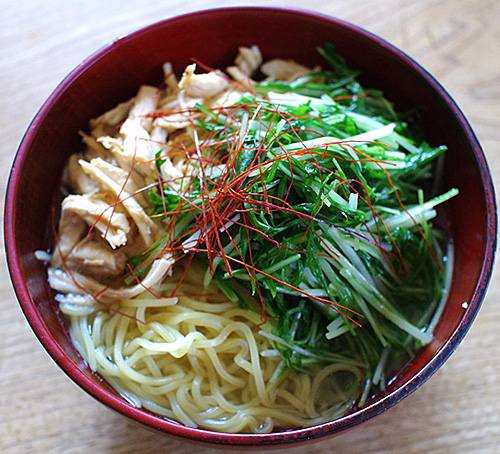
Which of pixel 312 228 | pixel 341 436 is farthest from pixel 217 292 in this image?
pixel 341 436

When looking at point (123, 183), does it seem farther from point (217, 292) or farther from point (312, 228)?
point (312, 228)

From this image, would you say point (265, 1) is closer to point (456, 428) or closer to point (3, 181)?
point (3, 181)

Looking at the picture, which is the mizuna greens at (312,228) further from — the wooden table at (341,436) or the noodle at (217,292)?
the wooden table at (341,436)

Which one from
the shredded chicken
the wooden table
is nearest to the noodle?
the shredded chicken

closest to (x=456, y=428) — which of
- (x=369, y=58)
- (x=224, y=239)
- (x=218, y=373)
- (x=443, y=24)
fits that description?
(x=218, y=373)

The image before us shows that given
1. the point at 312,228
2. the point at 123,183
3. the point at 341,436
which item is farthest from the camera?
the point at 341,436

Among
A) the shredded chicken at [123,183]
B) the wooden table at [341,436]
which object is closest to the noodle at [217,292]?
the shredded chicken at [123,183]
